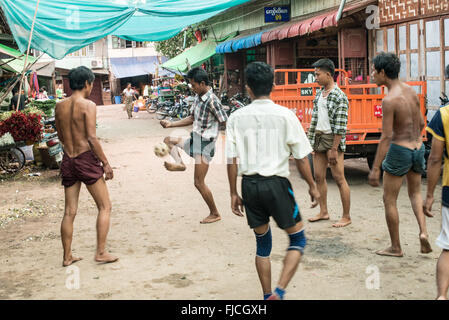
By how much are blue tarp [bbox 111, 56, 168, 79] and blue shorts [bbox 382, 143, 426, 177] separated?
4359cm

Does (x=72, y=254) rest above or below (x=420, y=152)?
below

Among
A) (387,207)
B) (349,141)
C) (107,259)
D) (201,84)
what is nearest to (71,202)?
(107,259)

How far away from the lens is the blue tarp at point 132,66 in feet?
156

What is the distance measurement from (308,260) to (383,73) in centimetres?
186

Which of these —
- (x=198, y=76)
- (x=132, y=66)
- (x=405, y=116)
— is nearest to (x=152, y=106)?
(x=132, y=66)

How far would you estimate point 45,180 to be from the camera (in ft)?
34.7

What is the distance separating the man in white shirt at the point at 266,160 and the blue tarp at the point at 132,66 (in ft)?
145

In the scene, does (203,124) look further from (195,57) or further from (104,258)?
(195,57)

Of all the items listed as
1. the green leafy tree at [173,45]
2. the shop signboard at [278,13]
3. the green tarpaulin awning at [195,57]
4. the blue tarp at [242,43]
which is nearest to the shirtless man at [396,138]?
the shop signboard at [278,13]

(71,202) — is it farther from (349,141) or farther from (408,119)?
(349,141)

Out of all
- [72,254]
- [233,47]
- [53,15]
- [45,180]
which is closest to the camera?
[72,254]

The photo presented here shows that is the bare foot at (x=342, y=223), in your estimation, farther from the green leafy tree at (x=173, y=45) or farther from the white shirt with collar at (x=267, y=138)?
the green leafy tree at (x=173, y=45)

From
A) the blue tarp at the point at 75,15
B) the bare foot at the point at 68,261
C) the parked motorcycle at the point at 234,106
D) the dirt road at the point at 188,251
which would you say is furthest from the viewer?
the parked motorcycle at the point at 234,106

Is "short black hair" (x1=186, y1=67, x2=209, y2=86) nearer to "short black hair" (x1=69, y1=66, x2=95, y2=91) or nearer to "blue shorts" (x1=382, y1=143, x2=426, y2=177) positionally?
"short black hair" (x1=69, y1=66, x2=95, y2=91)
